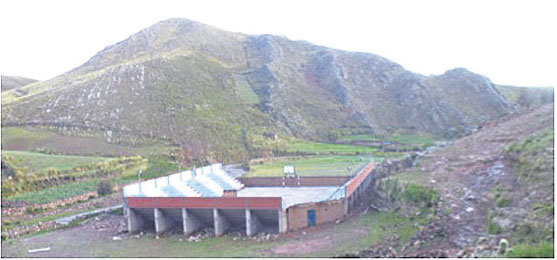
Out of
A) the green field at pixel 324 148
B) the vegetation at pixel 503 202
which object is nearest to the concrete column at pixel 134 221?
the vegetation at pixel 503 202

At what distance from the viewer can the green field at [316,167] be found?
109ft

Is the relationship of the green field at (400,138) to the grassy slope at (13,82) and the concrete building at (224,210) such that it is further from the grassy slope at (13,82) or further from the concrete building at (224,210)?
the grassy slope at (13,82)

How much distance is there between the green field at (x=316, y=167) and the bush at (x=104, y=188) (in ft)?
30.6

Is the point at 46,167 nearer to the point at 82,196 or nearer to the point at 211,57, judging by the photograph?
the point at 82,196

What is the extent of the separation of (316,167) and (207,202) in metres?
17.0

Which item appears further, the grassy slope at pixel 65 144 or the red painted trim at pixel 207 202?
the grassy slope at pixel 65 144

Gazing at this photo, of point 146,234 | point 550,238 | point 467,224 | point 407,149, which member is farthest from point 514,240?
point 407,149

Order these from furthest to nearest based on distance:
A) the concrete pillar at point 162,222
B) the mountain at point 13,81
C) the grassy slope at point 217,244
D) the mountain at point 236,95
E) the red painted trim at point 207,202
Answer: the mountain at point 13,81, the mountain at point 236,95, the concrete pillar at point 162,222, the red painted trim at point 207,202, the grassy slope at point 217,244

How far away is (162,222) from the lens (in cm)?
2238

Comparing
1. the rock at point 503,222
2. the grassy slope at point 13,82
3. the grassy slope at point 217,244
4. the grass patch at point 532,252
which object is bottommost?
the grassy slope at point 217,244

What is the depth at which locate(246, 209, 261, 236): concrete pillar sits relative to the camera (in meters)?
20.5

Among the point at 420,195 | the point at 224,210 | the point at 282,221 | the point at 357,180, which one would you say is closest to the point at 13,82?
the point at 357,180

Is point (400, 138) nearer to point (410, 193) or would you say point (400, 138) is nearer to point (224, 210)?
point (410, 193)

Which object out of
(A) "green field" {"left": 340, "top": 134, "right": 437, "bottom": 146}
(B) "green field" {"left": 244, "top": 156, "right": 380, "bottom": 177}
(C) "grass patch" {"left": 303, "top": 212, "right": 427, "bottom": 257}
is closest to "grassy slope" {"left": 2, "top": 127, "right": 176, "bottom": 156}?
(B) "green field" {"left": 244, "top": 156, "right": 380, "bottom": 177}
